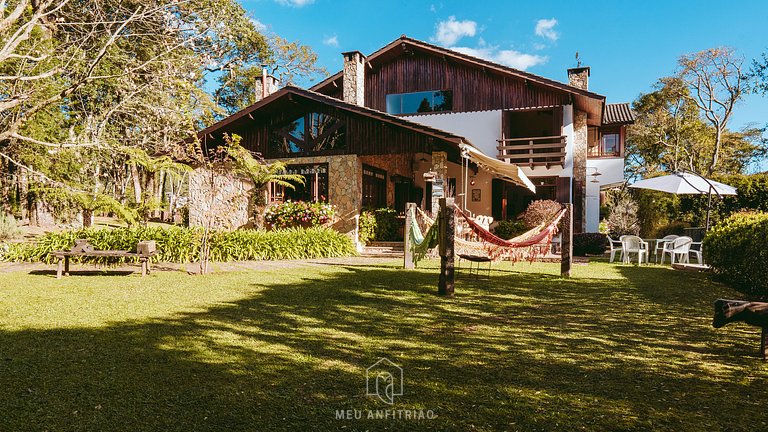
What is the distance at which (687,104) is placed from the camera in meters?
32.3

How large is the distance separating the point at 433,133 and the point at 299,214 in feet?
17.3

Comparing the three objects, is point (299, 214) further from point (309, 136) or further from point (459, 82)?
point (459, 82)

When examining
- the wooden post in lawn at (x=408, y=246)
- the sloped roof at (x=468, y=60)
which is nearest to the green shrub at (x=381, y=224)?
the wooden post in lawn at (x=408, y=246)

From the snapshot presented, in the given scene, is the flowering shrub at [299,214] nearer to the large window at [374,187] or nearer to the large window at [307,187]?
the large window at [307,187]

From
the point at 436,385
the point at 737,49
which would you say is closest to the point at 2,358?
the point at 436,385

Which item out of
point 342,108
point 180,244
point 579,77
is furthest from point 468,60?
point 180,244

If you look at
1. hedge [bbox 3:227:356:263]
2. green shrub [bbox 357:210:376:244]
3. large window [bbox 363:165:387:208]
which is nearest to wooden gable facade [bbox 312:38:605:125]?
large window [bbox 363:165:387:208]

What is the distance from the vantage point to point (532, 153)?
18.0m

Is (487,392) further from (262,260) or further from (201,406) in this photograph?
(262,260)

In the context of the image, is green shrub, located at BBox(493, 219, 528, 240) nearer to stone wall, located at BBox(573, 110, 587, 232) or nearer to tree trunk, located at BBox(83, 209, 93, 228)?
stone wall, located at BBox(573, 110, 587, 232)

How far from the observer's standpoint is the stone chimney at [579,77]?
778 inches

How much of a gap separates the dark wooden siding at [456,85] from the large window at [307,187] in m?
6.09

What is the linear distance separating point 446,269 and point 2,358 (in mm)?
5415

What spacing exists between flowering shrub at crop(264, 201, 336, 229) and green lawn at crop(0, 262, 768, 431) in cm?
754
